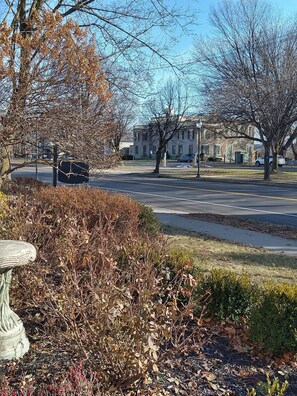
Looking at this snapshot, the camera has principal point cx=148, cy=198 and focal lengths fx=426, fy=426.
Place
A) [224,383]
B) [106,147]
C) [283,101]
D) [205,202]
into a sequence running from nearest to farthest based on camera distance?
[224,383], [106,147], [205,202], [283,101]

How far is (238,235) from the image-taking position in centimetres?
952

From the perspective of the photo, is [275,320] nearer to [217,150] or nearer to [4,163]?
[4,163]

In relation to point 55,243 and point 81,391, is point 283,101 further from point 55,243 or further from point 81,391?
point 81,391

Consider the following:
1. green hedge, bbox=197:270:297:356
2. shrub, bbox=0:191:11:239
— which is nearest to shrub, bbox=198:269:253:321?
green hedge, bbox=197:270:297:356

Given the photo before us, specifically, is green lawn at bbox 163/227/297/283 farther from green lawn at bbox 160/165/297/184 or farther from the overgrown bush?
green lawn at bbox 160/165/297/184

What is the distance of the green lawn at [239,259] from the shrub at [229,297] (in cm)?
121

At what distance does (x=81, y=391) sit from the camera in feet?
7.07

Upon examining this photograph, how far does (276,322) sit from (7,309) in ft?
6.99

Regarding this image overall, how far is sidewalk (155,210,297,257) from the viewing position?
834 cm

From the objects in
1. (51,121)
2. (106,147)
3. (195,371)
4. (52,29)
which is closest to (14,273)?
(195,371)

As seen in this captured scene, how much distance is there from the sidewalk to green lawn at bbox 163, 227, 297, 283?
46 cm

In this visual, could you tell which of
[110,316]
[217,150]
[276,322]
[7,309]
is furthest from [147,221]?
[217,150]

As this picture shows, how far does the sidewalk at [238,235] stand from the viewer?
8340 mm

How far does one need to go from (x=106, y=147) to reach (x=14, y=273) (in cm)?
547
